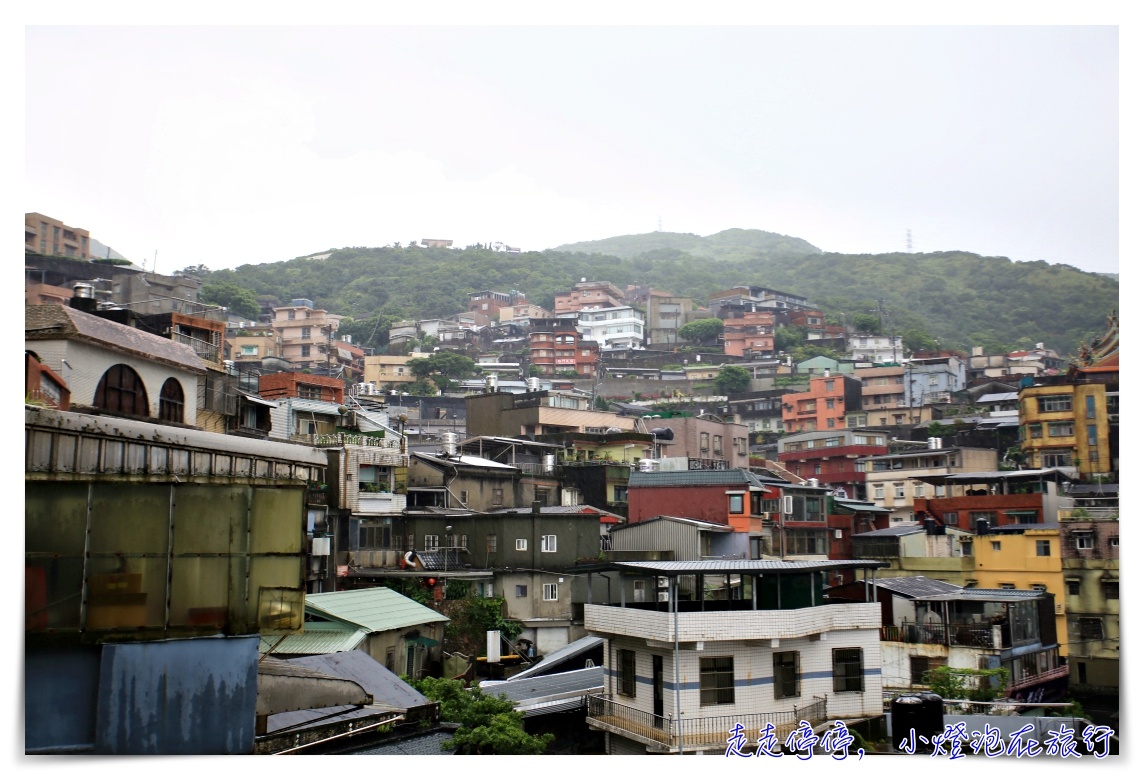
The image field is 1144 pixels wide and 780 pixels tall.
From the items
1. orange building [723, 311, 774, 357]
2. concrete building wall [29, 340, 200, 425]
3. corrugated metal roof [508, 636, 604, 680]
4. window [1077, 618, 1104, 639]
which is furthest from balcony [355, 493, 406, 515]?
orange building [723, 311, 774, 357]

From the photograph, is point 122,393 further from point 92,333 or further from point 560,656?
point 560,656

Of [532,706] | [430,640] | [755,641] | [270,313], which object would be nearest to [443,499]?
[430,640]

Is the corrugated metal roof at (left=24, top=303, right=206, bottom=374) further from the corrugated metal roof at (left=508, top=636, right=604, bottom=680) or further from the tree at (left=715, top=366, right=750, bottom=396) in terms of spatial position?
the tree at (left=715, top=366, right=750, bottom=396)

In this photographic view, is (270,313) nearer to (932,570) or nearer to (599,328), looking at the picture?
(599,328)

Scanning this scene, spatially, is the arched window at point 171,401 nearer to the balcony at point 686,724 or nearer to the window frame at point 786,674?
the balcony at point 686,724

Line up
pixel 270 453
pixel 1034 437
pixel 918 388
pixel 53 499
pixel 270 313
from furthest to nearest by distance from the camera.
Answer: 1. pixel 270 313
2. pixel 918 388
3. pixel 1034 437
4. pixel 270 453
5. pixel 53 499
